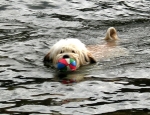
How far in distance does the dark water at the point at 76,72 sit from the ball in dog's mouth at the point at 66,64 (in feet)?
0.45

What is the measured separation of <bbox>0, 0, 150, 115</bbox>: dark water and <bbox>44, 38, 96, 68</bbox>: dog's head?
0.73 ft

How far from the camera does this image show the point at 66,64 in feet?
25.1

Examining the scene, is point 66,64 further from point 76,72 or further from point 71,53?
point 71,53

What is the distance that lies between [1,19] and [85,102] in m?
7.22

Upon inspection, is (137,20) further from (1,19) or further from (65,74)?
(65,74)

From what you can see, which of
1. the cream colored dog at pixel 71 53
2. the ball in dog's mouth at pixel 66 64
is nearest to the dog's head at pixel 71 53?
the cream colored dog at pixel 71 53

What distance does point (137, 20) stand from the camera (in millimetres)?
12766

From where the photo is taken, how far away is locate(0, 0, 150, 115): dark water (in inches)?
226

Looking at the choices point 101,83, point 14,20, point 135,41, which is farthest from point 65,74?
point 14,20

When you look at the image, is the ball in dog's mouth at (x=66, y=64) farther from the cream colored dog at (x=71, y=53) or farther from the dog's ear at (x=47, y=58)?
the dog's ear at (x=47, y=58)

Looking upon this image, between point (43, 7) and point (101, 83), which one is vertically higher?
point (43, 7)

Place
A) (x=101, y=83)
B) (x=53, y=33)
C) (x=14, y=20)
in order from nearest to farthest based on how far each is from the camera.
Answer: (x=101, y=83)
(x=53, y=33)
(x=14, y=20)

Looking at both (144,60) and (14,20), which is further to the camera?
(14,20)

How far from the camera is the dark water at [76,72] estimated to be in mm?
5738
